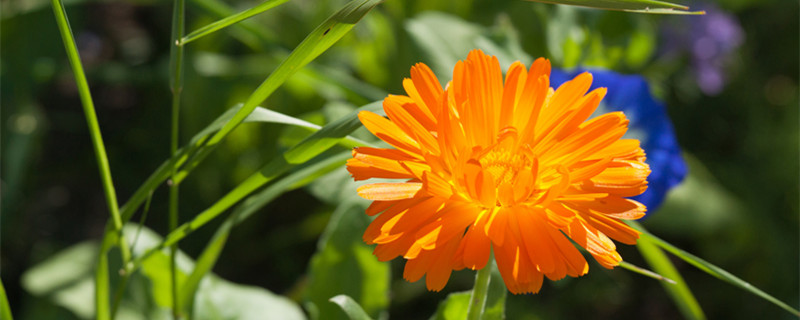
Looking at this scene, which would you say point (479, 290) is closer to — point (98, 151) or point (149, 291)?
point (98, 151)

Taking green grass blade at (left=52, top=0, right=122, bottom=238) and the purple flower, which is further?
the purple flower

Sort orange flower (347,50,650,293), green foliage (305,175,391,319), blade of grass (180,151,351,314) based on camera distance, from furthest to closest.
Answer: green foliage (305,175,391,319) → blade of grass (180,151,351,314) → orange flower (347,50,650,293)

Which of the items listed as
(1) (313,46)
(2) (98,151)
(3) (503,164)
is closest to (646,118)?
(3) (503,164)

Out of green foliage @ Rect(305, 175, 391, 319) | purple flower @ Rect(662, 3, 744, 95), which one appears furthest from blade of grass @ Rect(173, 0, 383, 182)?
purple flower @ Rect(662, 3, 744, 95)

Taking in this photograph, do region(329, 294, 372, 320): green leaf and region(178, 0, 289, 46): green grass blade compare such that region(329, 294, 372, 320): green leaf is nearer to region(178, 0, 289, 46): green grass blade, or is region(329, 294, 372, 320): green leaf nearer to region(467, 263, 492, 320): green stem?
region(467, 263, 492, 320): green stem

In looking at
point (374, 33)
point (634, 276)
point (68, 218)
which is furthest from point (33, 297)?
point (634, 276)

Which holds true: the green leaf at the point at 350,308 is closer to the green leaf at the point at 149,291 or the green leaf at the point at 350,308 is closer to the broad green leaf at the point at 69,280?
the green leaf at the point at 149,291
